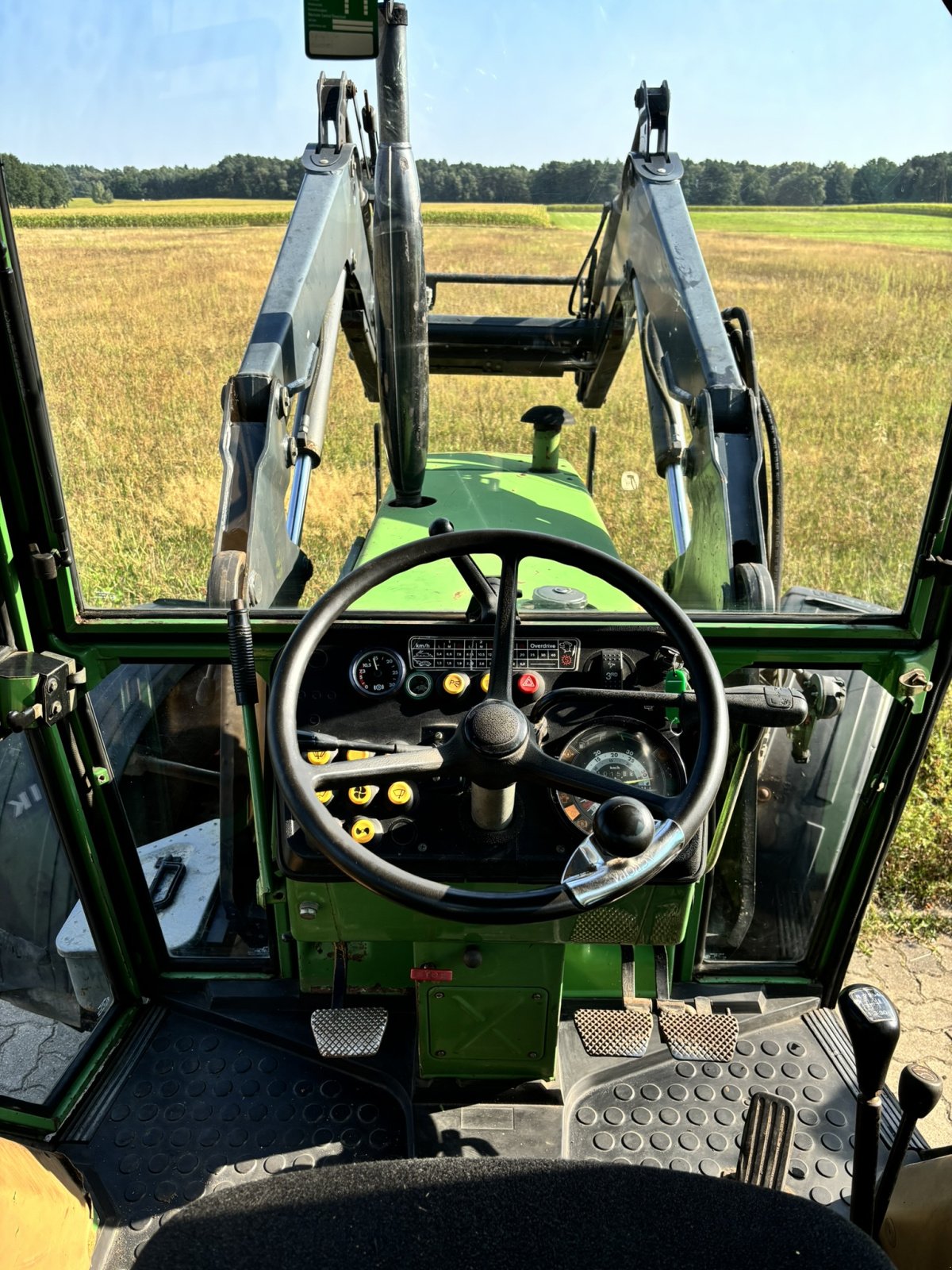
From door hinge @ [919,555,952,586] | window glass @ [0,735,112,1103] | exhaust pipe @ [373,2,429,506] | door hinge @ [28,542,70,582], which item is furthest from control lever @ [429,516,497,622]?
window glass @ [0,735,112,1103]

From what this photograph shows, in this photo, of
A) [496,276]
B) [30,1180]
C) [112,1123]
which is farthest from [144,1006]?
[496,276]

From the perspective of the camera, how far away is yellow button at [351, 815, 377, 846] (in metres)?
1.83

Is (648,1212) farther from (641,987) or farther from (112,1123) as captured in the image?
(112,1123)

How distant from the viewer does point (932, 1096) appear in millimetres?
1533

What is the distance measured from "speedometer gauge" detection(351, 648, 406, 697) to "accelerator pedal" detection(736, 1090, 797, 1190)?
119 centimetres

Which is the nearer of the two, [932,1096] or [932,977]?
[932,1096]

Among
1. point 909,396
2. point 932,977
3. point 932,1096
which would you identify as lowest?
point 932,977

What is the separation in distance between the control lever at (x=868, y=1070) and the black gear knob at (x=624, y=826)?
0.58m

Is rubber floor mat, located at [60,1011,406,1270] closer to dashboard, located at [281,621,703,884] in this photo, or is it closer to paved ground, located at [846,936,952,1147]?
dashboard, located at [281,621,703,884]

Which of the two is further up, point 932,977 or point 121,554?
point 121,554

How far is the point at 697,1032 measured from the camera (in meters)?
2.32

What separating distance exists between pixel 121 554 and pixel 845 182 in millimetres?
1614

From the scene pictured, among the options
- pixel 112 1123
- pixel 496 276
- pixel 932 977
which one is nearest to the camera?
pixel 112 1123

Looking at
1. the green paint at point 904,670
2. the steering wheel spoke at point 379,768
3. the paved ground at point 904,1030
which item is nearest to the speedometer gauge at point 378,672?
the steering wheel spoke at point 379,768
